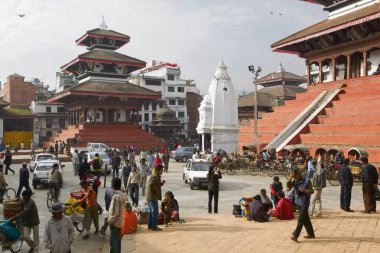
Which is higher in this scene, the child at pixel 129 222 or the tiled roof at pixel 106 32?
the tiled roof at pixel 106 32

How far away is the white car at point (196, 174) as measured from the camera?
60.0 feet

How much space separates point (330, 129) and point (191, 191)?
1167cm

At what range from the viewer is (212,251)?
848cm

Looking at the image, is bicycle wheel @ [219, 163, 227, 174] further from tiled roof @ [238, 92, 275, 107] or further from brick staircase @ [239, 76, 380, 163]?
tiled roof @ [238, 92, 275, 107]

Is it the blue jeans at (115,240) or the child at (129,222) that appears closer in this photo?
the blue jeans at (115,240)

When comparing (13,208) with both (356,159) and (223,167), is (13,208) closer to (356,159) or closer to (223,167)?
(223,167)

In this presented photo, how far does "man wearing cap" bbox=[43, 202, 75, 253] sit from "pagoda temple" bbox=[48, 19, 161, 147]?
35593 millimetres

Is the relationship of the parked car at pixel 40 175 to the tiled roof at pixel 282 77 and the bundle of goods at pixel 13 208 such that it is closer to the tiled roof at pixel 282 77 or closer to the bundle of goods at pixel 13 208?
the bundle of goods at pixel 13 208

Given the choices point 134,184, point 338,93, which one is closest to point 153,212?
point 134,184

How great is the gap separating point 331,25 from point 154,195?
24134 millimetres

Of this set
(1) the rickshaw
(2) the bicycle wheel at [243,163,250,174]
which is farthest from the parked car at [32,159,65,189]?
(1) the rickshaw

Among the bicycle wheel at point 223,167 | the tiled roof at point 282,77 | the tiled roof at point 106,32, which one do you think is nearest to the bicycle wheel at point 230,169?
the bicycle wheel at point 223,167

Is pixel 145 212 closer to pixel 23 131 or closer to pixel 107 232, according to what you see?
pixel 107 232

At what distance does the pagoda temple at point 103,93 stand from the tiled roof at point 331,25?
19.2m
